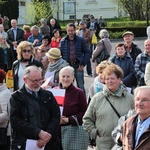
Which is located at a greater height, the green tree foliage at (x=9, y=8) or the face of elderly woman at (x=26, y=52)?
the green tree foliage at (x=9, y=8)

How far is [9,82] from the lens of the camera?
30.6 ft

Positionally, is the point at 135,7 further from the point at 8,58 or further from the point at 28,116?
the point at 28,116

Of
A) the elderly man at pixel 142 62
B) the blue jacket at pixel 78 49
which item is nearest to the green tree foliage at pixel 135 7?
the blue jacket at pixel 78 49

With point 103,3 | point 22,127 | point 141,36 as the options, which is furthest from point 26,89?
point 103,3

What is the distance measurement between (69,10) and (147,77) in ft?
166

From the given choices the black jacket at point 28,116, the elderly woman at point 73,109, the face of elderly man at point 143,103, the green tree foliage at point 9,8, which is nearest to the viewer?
the face of elderly man at point 143,103

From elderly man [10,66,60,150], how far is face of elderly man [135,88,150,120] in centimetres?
132

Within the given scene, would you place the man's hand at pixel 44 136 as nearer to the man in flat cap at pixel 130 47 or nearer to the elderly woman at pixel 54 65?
the elderly woman at pixel 54 65

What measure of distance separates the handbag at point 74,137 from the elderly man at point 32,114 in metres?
0.65

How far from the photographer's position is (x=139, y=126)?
4.31 meters

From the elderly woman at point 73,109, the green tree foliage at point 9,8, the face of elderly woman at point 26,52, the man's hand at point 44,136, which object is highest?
the green tree foliage at point 9,8

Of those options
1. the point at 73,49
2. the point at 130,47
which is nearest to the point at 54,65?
the point at 130,47

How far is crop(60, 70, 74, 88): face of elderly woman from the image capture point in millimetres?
6172

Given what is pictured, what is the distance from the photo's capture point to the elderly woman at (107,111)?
548 centimetres
